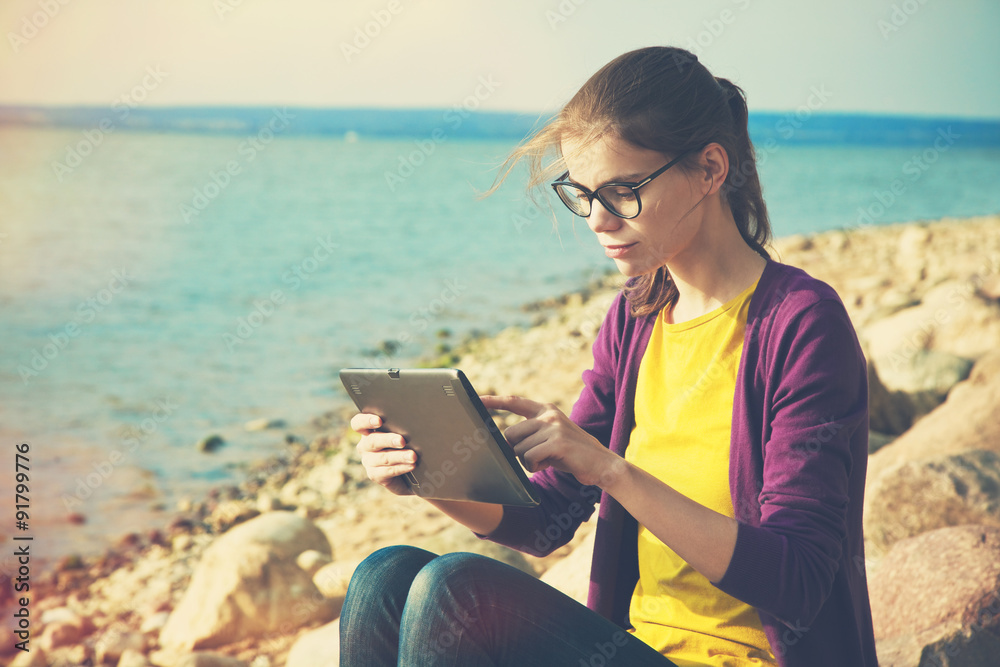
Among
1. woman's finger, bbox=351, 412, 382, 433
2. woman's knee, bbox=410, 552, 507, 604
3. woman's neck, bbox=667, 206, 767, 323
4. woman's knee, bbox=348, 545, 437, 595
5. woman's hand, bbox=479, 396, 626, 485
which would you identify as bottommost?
woman's knee, bbox=348, 545, 437, 595

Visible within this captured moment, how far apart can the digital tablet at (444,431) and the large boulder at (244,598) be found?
6.95 feet

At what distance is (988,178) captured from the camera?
33.9 metres

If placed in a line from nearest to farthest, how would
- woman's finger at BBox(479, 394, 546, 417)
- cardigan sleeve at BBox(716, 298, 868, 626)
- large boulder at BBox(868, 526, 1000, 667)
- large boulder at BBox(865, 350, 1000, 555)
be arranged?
cardigan sleeve at BBox(716, 298, 868, 626)
woman's finger at BBox(479, 394, 546, 417)
large boulder at BBox(868, 526, 1000, 667)
large boulder at BBox(865, 350, 1000, 555)

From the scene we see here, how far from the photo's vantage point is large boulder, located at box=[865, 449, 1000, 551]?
2.95m

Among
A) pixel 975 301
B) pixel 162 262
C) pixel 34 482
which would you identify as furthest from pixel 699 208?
pixel 162 262

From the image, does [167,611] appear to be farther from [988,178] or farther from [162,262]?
[988,178]

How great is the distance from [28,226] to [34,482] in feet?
41.9

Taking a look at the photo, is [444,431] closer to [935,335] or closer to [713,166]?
[713,166]

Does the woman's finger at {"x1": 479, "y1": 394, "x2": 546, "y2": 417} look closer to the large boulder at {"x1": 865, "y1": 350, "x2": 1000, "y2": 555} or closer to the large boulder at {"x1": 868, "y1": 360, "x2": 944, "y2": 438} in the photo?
the large boulder at {"x1": 865, "y1": 350, "x2": 1000, "y2": 555}

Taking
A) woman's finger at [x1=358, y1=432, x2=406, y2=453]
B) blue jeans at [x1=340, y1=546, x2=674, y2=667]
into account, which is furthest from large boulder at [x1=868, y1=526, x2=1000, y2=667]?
woman's finger at [x1=358, y1=432, x2=406, y2=453]

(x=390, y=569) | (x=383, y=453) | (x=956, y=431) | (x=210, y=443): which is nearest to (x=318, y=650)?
(x=390, y=569)

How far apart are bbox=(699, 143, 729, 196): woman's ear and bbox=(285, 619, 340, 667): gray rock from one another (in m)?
2.08

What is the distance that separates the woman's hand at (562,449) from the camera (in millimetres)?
1527

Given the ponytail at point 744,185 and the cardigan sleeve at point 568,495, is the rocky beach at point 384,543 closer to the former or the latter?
the cardigan sleeve at point 568,495
